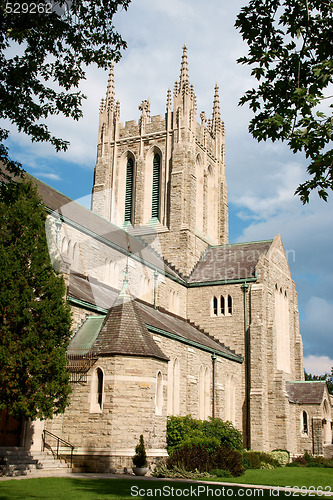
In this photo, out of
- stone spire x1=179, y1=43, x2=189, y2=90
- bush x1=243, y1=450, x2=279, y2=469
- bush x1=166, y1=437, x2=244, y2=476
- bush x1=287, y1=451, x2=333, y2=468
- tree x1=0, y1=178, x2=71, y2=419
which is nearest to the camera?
tree x1=0, y1=178, x2=71, y2=419

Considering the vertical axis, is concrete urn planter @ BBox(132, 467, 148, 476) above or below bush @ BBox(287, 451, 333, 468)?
above

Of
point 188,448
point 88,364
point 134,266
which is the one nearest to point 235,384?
point 134,266

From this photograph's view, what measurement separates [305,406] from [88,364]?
2056cm

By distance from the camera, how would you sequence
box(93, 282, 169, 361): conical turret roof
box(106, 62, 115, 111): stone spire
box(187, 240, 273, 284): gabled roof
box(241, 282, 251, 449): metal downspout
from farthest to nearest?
1. box(106, 62, 115, 111): stone spire
2. box(187, 240, 273, 284): gabled roof
3. box(241, 282, 251, 449): metal downspout
4. box(93, 282, 169, 361): conical turret roof

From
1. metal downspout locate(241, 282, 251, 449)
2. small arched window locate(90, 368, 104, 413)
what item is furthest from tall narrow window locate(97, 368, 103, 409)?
metal downspout locate(241, 282, 251, 449)

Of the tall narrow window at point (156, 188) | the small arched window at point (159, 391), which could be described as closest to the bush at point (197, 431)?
the small arched window at point (159, 391)

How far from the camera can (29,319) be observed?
54.4 feet

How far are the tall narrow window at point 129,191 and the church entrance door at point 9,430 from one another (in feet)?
91.5

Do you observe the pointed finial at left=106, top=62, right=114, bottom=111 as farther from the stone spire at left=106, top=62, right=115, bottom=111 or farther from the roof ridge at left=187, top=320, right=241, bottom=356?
the roof ridge at left=187, top=320, right=241, bottom=356

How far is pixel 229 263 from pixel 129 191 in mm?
11559

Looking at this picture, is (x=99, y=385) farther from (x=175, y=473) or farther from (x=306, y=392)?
(x=306, y=392)

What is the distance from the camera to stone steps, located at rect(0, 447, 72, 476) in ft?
52.5

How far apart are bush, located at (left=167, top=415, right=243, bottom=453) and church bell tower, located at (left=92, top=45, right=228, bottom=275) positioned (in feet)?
52.2

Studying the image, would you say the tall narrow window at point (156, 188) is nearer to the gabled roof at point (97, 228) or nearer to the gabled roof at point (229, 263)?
the gabled roof at point (97, 228)
